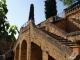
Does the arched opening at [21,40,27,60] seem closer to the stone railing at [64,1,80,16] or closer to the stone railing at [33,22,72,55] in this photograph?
the stone railing at [33,22,72,55]

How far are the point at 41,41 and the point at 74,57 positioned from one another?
5.51m

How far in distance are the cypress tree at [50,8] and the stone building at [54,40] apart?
8979mm

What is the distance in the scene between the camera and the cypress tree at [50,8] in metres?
29.2

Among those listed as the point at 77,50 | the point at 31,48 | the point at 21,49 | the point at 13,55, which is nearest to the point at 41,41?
the point at 31,48

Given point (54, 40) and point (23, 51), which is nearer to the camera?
point (54, 40)

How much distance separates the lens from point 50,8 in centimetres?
2950

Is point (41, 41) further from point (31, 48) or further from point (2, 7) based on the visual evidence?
point (2, 7)

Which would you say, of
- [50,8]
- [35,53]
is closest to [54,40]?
[35,53]

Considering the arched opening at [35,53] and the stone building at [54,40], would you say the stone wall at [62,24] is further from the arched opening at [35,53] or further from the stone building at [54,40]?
the arched opening at [35,53]

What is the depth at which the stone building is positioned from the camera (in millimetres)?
A: 9273

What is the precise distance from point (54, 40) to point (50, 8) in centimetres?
1977

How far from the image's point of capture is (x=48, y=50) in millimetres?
11312

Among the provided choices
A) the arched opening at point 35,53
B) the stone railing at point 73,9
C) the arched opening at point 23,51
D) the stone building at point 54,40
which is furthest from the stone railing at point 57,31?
the stone railing at point 73,9

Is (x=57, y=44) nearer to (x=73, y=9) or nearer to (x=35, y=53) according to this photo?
A: (x=35, y=53)
